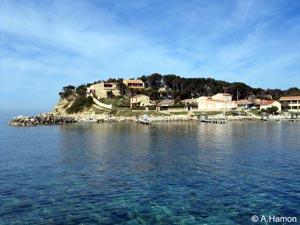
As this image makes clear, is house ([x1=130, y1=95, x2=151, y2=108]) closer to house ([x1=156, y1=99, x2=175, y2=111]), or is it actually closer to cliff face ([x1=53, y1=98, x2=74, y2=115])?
house ([x1=156, y1=99, x2=175, y2=111])

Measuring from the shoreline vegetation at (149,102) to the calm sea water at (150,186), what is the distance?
89023 mm

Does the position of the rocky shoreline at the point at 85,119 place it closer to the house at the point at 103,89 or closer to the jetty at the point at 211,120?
the jetty at the point at 211,120

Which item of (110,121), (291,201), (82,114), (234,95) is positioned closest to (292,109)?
(234,95)

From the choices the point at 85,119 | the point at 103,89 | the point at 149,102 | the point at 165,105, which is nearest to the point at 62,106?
the point at 103,89

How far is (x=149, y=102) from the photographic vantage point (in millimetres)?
168000

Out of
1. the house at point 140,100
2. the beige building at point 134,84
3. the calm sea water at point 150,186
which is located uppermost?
the beige building at point 134,84

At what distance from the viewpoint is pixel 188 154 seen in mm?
52469

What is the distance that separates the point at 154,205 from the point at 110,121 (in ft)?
381

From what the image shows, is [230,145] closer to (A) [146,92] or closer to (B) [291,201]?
(B) [291,201]

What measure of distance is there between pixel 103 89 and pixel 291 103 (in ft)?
281

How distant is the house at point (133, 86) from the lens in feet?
605

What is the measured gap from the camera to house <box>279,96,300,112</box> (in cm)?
15999

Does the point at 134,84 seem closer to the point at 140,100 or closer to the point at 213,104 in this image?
the point at 140,100

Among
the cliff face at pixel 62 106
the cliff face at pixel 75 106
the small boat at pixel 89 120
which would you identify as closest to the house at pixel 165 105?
the cliff face at pixel 75 106
